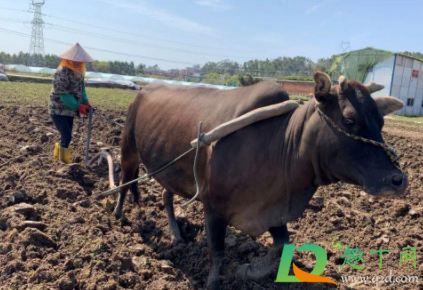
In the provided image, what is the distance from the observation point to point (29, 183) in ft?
18.3

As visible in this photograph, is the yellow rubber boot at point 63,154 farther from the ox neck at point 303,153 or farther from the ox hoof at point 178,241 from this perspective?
the ox neck at point 303,153

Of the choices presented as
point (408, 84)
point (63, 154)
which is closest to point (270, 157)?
point (63, 154)

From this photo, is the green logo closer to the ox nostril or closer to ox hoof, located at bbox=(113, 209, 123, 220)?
the ox nostril

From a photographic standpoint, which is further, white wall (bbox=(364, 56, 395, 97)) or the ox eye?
white wall (bbox=(364, 56, 395, 97))

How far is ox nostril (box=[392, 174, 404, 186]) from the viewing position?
2.68m

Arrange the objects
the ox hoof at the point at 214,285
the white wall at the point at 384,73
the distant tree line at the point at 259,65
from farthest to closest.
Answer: the distant tree line at the point at 259,65 → the white wall at the point at 384,73 → the ox hoof at the point at 214,285

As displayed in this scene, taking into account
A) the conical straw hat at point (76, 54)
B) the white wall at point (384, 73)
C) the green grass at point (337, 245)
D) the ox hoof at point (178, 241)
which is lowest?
the ox hoof at point (178, 241)

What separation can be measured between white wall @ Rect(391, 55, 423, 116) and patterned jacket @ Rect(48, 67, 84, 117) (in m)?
27.2

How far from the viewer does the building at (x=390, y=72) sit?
29.5 m

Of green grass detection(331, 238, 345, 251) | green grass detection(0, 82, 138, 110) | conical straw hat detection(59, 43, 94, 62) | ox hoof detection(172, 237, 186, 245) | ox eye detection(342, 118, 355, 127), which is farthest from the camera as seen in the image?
green grass detection(0, 82, 138, 110)

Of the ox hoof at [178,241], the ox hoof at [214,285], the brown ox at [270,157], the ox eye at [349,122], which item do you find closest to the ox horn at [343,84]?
the brown ox at [270,157]

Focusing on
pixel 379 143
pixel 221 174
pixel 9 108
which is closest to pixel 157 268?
pixel 221 174

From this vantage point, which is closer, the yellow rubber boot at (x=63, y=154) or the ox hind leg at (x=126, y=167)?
the ox hind leg at (x=126, y=167)

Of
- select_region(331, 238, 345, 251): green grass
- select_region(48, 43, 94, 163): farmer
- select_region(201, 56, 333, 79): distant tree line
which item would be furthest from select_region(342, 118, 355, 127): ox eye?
select_region(201, 56, 333, 79): distant tree line
